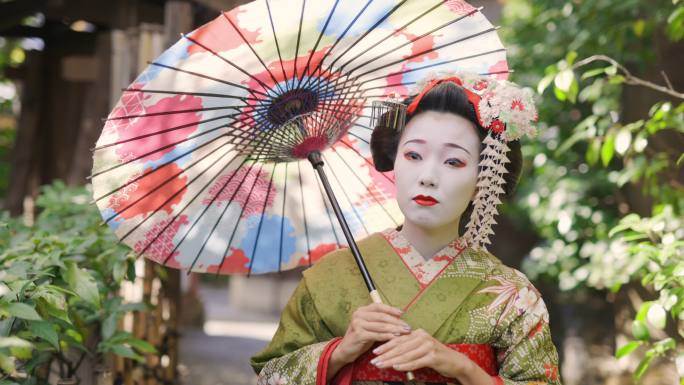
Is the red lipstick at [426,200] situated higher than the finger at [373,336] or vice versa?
the red lipstick at [426,200]

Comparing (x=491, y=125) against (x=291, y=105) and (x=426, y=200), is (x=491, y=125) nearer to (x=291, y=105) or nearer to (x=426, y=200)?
(x=426, y=200)

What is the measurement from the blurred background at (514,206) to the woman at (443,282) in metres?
0.65

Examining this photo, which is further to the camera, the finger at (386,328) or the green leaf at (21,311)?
the finger at (386,328)

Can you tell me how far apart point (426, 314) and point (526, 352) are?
1.04ft

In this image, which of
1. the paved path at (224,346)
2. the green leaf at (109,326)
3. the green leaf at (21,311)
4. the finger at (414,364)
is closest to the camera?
the green leaf at (21,311)

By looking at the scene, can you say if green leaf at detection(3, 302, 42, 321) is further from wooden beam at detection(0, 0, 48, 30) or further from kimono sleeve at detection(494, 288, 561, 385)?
wooden beam at detection(0, 0, 48, 30)

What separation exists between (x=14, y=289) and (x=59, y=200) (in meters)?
2.18

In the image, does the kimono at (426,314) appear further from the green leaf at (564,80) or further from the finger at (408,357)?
the green leaf at (564,80)

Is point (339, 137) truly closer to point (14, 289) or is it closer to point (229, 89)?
point (229, 89)

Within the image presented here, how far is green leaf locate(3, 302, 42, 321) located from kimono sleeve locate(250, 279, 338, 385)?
0.77 meters

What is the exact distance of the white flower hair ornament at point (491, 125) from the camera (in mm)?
2191

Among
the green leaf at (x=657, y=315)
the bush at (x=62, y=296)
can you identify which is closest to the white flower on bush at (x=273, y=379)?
the bush at (x=62, y=296)

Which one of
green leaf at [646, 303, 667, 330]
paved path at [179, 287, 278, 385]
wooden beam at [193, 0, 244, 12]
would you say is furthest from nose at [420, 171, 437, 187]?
wooden beam at [193, 0, 244, 12]

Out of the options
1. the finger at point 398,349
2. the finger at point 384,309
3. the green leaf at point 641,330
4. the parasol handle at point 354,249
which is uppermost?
the parasol handle at point 354,249
